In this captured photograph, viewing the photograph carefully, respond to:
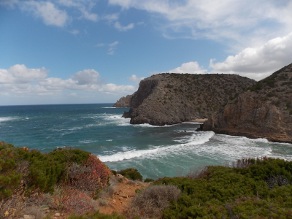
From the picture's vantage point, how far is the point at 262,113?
139 ft

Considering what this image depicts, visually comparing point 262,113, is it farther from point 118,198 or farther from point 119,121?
point 119,121

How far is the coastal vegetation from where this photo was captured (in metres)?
6.05

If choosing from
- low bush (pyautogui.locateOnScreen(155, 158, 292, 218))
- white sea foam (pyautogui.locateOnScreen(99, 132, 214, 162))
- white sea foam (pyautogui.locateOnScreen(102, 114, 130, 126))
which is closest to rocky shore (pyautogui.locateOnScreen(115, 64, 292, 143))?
white sea foam (pyautogui.locateOnScreen(102, 114, 130, 126))

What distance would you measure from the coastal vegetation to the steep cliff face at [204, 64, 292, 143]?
32.5 meters

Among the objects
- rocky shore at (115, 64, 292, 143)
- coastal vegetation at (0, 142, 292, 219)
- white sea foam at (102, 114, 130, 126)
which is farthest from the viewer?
white sea foam at (102, 114, 130, 126)

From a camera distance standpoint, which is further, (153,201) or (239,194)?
(239,194)

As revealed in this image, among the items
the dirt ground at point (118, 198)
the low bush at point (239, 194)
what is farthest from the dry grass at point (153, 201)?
the dirt ground at point (118, 198)

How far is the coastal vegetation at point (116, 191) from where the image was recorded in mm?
6055

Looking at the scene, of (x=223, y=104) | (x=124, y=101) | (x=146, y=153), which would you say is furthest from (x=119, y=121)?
(x=124, y=101)

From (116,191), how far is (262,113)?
1504 inches

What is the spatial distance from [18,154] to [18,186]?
1685 millimetres

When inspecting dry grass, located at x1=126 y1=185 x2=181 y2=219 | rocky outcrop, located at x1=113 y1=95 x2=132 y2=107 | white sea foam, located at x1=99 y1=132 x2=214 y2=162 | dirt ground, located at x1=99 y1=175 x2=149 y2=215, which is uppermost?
rocky outcrop, located at x1=113 y1=95 x2=132 y2=107

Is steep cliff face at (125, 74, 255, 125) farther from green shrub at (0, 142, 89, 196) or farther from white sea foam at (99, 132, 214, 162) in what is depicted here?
green shrub at (0, 142, 89, 196)

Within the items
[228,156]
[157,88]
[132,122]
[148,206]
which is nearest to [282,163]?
[148,206]
